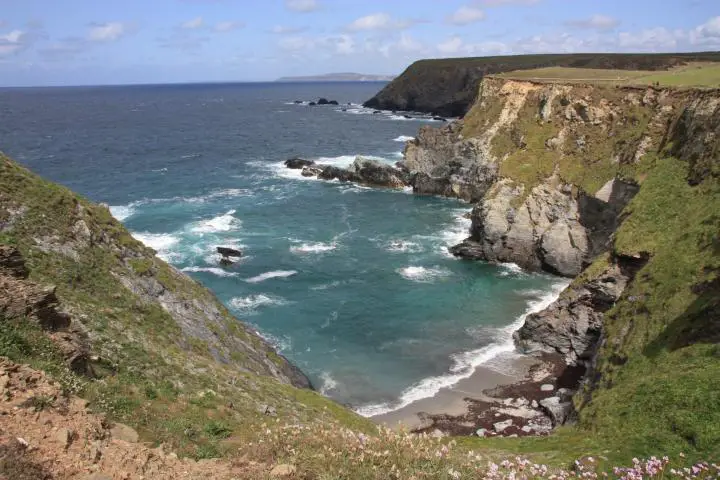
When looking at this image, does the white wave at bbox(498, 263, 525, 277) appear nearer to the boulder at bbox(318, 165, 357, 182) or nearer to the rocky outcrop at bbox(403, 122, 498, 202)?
the rocky outcrop at bbox(403, 122, 498, 202)


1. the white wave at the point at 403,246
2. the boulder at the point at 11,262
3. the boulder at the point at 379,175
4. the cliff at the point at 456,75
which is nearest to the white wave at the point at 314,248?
the white wave at the point at 403,246

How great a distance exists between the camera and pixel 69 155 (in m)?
99.7

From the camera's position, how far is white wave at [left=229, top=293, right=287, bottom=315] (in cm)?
4256

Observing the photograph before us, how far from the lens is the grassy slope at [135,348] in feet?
40.3

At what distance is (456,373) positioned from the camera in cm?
A: 3491

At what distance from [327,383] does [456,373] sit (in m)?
8.80


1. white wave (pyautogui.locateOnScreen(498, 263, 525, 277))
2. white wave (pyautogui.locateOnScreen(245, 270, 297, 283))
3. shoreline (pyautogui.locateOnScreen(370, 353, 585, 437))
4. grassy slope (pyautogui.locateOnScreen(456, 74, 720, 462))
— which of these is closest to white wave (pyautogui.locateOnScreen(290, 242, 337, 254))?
white wave (pyautogui.locateOnScreen(245, 270, 297, 283))

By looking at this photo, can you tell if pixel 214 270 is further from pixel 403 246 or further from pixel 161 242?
pixel 403 246

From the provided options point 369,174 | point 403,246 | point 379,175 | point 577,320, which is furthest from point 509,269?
point 369,174

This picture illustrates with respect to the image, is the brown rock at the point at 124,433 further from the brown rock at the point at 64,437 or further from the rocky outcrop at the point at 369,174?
the rocky outcrop at the point at 369,174

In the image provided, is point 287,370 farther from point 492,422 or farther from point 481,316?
point 481,316

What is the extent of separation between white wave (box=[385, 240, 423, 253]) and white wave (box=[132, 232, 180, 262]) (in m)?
22.6

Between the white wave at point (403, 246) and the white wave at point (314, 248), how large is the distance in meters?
6.20

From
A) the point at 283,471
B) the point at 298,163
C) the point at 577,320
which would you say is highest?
the point at 298,163
